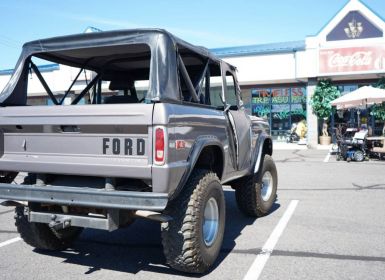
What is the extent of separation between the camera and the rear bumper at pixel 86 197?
344cm

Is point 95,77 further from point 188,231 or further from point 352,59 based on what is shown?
point 352,59

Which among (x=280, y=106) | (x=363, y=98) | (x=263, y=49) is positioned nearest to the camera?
(x=363, y=98)

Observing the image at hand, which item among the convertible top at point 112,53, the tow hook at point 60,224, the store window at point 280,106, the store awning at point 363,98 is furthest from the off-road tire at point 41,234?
the store window at point 280,106

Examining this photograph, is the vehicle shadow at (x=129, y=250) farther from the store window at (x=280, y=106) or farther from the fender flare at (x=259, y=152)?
the store window at (x=280, y=106)

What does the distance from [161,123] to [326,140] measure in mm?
19242

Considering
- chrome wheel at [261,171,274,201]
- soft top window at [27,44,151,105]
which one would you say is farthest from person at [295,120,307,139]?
soft top window at [27,44,151,105]

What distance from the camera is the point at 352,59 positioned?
65.0ft

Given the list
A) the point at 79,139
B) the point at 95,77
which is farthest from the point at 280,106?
the point at 79,139

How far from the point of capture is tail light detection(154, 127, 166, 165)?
3482 mm

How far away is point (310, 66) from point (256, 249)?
682 inches

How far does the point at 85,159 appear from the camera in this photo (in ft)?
12.6

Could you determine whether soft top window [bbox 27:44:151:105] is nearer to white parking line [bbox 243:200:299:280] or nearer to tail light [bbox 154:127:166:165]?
tail light [bbox 154:127:166:165]

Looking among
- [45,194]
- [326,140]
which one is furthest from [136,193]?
[326,140]

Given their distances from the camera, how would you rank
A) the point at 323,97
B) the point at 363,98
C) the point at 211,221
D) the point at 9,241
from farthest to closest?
the point at 323,97 < the point at 363,98 < the point at 9,241 < the point at 211,221
